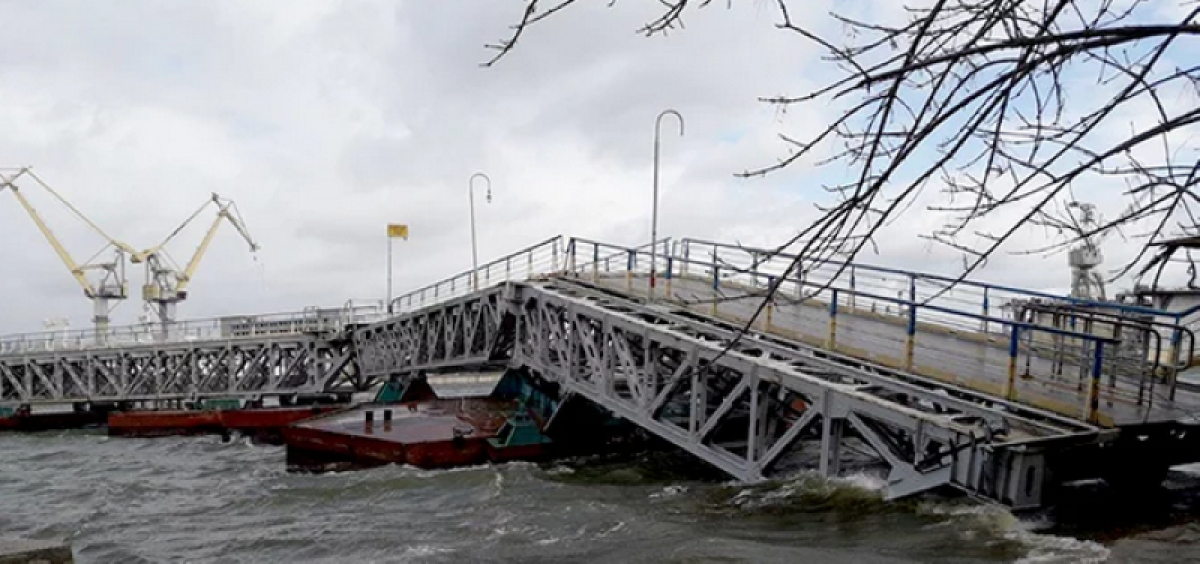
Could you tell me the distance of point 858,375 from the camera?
41.1 ft

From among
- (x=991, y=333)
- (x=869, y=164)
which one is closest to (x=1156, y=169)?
(x=869, y=164)

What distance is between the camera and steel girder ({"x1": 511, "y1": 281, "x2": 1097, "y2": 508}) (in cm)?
973

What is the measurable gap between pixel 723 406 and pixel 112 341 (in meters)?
41.2

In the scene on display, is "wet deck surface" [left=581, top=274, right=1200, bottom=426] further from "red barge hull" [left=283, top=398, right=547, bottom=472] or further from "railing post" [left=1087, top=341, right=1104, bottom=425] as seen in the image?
"red barge hull" [left=283, top=398, right=547, bottom=472]

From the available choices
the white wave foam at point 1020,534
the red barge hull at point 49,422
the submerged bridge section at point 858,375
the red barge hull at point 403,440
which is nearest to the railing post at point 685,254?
the submerged bridge section at point 858,375

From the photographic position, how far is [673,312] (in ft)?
57.4

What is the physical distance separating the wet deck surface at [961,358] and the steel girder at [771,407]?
52cm

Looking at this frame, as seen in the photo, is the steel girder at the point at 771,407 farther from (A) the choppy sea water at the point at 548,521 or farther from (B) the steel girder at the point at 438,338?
(B) the steel girder at the point at 438,338

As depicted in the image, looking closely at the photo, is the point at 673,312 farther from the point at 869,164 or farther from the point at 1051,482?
the point at 869,164

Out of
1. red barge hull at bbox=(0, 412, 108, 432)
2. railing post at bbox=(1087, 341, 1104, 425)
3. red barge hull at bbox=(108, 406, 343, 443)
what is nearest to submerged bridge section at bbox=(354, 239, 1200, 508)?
railing post at bbox=(1087, 341, 1104, 425)

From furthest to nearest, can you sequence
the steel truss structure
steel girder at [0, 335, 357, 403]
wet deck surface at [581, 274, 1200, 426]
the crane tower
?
steel girder at [0, 335, 357, 403]
wet deck surface at [581, 274, 1200, 426]
the steel truss structure
the crane tower

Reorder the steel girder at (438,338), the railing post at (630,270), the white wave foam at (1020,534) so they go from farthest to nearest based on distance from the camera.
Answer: the steel girder at (438,338) → the railing post at (630,270) → the white wave foam at (1020,534)

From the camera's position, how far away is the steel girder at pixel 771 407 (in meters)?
9.73

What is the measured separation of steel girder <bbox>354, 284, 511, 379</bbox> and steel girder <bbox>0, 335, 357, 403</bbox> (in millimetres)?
2426
